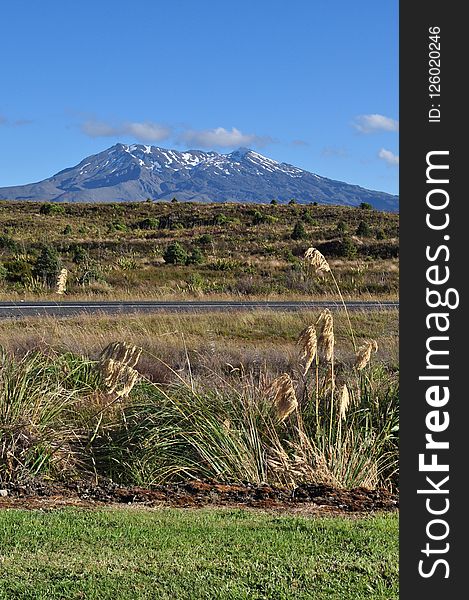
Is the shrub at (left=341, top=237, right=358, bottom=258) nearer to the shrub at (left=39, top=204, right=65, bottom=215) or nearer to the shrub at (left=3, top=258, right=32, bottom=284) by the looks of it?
the shrub at (left=3, top=258, right=32, bottom=284)

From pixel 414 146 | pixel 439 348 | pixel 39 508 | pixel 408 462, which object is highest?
pixel 414 146

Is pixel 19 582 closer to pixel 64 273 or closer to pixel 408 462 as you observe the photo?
pixel 408 462

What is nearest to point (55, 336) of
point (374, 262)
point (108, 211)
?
point (374, 262)

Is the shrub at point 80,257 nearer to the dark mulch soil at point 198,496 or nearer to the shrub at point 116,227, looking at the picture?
the shrub at point 116,227

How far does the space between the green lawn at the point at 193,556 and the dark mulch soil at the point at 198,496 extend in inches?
16.8

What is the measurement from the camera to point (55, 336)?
1357 cm

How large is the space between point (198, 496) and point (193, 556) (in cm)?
183

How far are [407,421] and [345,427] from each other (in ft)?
10.2

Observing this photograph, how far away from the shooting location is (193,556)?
16.8 feet

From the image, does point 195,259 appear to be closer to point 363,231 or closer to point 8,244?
point 8,244

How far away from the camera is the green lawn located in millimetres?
4621

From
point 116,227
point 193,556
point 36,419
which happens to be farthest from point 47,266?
point 116,227

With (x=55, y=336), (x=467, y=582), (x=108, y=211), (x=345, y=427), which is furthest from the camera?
(x=108, y=211)

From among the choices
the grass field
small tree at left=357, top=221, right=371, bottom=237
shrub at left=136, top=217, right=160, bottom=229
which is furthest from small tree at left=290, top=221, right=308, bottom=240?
shrub at left=136, top=217, right=160, bottom=229
